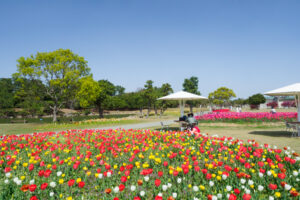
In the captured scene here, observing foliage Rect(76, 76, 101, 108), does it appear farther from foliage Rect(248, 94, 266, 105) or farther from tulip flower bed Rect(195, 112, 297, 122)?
foliage Rect(248, 94, 266, 105)

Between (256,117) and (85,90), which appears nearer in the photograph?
(256,117)

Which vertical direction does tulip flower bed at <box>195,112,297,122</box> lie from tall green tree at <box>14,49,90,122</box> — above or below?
below

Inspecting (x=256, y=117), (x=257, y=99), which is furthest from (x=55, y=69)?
(x=257, y=99)

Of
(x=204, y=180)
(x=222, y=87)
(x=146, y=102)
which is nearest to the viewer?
(x=204, y=180)

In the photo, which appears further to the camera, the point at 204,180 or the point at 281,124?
the point at 281,124

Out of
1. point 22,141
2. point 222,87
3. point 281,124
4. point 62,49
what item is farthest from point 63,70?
point 222,87

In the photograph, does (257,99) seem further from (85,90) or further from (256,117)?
(85,90)

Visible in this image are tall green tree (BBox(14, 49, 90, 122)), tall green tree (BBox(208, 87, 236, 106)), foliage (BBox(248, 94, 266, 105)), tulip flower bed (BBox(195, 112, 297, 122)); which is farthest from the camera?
foliage (BBox(248, 94, 266, 105))

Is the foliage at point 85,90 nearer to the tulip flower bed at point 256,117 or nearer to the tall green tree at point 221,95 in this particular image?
the tulip flower bed at point 256,117

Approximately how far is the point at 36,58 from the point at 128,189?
81.9 ft

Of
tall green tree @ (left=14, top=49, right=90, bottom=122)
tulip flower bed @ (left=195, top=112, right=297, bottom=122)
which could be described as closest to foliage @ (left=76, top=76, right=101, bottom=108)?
tall green tree @ (left=14, top=49, right=90, bottom=122)

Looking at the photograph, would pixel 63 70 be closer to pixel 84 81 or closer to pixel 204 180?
pixel 84 81

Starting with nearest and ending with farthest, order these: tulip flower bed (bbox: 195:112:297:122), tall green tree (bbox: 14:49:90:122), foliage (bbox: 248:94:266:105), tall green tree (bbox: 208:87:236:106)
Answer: tulip flower bed (bbox: 195:112:297:122) → tall green tree (bbox: 14:49:90:122) → tall green tree (bbox: 208:87:236:106) → foliage (bbox: 248:94:266:105)

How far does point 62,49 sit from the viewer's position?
76.1ft
